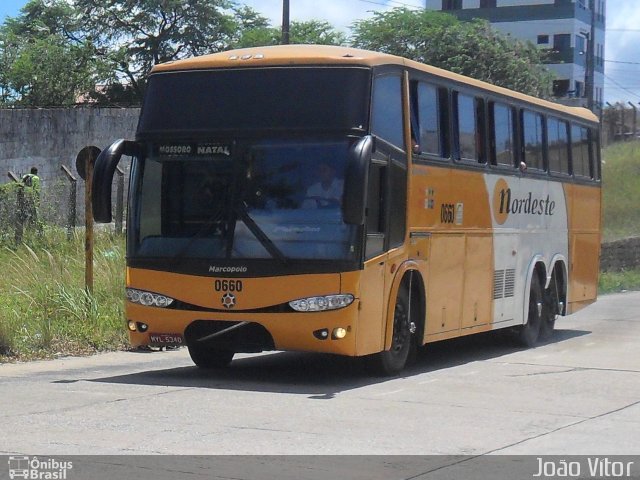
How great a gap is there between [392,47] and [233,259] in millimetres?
49177

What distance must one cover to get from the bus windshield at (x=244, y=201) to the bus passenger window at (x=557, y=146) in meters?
7.26

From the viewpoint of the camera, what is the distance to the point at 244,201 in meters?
12.3

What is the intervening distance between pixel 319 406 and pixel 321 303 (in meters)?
1.27

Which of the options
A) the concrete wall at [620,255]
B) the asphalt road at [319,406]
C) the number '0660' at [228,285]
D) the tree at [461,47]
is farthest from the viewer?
the tree at [461,47]

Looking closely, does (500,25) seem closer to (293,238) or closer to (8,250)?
A: (8,250)

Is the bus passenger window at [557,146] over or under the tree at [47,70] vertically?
under

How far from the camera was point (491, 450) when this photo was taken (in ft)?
30.3

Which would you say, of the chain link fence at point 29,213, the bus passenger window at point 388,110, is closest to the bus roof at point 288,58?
the bus passenger window at point 388,110

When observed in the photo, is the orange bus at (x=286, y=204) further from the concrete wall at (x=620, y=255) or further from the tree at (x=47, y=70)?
the tree at (x=47, y=70)

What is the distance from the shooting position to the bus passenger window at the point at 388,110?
1254 centimetres

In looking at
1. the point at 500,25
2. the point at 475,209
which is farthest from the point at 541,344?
the point at 500,25

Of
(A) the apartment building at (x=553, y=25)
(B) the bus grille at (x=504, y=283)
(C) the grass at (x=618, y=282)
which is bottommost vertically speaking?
(C) the grass at (x=618, y=282)

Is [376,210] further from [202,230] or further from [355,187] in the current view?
[202,230]

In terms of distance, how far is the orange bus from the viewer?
1206cm
